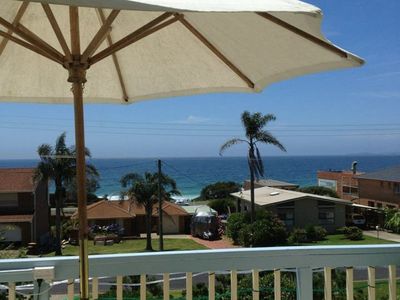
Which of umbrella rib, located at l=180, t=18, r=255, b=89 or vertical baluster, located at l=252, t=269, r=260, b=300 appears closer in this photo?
vertical baluster, located at l=252, t=269, r=260, b=300

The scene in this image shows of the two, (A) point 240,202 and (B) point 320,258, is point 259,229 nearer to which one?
(A) point 240,202

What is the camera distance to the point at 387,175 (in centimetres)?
4369

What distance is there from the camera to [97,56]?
1875 millimetres

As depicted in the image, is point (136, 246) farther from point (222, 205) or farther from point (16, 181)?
point (222, 205)

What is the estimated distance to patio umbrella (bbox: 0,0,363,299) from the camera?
1798mm

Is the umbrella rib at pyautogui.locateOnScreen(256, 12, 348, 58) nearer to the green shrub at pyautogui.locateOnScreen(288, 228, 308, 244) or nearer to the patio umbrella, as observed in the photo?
the patio umbrella

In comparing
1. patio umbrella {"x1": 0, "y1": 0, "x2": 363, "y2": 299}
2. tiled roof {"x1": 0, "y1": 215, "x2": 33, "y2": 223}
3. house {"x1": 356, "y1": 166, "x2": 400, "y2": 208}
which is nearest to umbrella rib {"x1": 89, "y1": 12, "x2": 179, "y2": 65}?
patio umbrella {"x1": 0, "y1": 0, "x2": 363, "y2": 299}

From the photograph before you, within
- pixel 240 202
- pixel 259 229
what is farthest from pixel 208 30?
pixel 240 202

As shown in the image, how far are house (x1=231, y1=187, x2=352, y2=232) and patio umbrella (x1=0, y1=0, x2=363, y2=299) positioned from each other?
1405 inches

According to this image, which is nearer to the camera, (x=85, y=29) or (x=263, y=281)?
(x=85, y=29)

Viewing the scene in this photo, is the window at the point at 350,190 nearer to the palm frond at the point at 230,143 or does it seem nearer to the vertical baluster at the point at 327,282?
the palm frond at the point at 230,143

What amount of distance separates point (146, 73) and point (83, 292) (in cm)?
138

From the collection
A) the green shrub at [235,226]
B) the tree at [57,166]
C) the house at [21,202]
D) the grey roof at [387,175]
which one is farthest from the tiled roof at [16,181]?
the grey roof at [387,175]

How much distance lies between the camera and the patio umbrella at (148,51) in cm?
180
